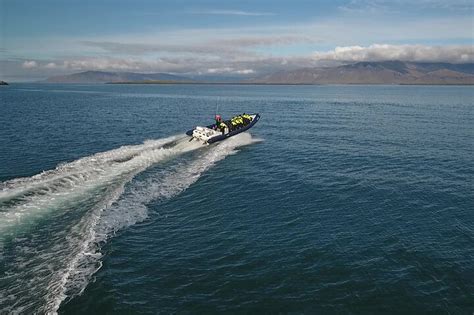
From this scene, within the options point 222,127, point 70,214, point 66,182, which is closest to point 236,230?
point 70,214

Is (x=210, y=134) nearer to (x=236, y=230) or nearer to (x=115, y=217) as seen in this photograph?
(x=115, y=217)

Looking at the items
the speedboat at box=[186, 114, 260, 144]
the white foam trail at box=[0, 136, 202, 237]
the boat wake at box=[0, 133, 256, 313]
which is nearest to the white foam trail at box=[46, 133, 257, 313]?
the boat wake at box=[0, 133, 256, 313]

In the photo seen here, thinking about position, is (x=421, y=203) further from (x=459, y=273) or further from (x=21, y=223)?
(x=21, y=223)

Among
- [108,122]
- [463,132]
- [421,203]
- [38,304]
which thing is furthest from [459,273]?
[108,122]

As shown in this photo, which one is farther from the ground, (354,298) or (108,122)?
(108,122)

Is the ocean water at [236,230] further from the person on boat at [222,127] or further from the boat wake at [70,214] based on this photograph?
the person on boat at [222,127]

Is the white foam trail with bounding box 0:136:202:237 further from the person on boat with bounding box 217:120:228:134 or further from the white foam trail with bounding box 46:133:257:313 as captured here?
the person on boat with bounding box 217:120:228:134

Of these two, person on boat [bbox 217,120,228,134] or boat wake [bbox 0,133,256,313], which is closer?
boat wake [bbox 0,133,256,313]

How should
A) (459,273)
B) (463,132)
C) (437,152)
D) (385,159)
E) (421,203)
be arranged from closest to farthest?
(459,273) → (421,203) → (385,159) → (437,152) → (463,132)

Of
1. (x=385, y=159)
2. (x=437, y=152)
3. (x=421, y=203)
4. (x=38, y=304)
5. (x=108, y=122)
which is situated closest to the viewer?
(x=38, y=304)
